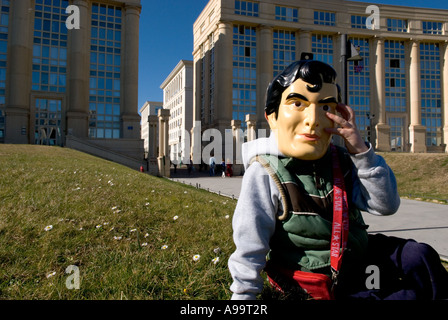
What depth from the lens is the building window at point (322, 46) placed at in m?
40.7

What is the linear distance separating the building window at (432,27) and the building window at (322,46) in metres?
15.1

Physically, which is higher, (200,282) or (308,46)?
(308,46)

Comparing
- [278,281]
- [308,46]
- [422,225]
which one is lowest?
[422,225]

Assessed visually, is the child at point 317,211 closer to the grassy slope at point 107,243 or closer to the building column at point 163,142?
the grassy slope at point 107,243

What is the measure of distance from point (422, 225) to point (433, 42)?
4820cm

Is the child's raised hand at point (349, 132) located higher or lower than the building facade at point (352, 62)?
lower

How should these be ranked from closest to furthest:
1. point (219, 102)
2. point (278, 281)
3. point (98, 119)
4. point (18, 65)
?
point (278, 281) → point (18, 65) → point (98, 119) → point (219, 102)

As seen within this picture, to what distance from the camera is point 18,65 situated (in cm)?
2655

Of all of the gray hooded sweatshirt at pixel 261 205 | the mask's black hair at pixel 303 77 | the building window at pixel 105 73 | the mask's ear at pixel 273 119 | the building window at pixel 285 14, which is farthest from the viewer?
the building window at pixel 285 14

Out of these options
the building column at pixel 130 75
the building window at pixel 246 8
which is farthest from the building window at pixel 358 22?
the building column at pixel 130 75

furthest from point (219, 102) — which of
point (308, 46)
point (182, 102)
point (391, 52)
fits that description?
point (182, 102)

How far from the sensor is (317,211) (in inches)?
74.5

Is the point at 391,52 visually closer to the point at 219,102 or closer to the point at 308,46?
the point at 308,46

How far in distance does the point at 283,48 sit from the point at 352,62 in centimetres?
1070
